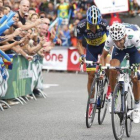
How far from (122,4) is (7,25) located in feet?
38.7

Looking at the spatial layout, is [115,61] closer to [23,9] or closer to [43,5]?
[23,9]

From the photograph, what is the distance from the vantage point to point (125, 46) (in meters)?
9.41

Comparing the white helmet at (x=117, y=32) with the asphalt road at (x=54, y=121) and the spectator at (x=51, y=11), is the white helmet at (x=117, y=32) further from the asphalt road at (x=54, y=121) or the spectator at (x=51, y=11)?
the spectator at (x=51, y=11)

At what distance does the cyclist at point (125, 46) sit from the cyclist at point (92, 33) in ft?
2.63

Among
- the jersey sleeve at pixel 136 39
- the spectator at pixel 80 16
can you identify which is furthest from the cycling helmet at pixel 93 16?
the spectator at pixel 80 16

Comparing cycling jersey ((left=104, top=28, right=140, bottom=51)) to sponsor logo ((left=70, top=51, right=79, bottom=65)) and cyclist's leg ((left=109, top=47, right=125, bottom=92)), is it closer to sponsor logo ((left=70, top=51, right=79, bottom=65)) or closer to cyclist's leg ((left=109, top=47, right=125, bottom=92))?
cyclist's leg ((left=109, top=47, right=125, bottom=92))

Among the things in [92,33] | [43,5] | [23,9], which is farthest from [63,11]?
[92,33]

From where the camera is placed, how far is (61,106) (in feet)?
43.2

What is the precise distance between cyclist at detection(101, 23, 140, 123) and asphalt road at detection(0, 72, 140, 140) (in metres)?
0.69

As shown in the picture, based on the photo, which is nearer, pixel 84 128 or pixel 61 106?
pixel 84 128

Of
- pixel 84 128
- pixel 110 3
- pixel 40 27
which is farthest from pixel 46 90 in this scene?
pixel 84 128

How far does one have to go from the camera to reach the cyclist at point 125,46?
877cm

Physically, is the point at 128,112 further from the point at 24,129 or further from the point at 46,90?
the point at 46,90

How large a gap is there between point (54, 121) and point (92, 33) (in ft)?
6.06
